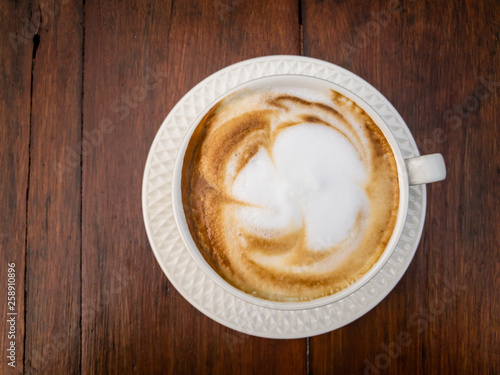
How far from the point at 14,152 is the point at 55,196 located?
0.13 metres

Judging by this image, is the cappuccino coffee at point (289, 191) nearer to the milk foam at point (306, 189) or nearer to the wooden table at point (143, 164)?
the milk foam at point (306, 189)

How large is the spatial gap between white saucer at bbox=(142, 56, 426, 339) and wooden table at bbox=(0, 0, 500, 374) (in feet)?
0.39

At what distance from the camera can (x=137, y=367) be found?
824mm

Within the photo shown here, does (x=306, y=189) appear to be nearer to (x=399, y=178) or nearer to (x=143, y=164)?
(x=399, y=178)

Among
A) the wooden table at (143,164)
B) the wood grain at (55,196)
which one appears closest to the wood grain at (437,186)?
the wooden table at (143,164)

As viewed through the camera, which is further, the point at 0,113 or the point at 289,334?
the point at 0,113

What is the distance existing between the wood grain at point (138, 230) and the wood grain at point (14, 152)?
0.45 feet

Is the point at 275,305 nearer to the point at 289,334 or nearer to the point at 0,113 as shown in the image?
the point at 289,334

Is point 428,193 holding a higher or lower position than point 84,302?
higher

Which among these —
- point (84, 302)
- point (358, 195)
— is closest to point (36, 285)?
point (84, 302)

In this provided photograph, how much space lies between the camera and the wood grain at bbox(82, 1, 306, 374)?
82 cm

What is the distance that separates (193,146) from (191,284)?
10.7 inches

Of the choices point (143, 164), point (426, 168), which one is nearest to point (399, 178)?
point (426, 168)

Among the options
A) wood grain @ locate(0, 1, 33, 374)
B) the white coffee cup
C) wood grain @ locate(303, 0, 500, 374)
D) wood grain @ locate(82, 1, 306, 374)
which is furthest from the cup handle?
wood grain @ locate(0, 1, 33, 374)
